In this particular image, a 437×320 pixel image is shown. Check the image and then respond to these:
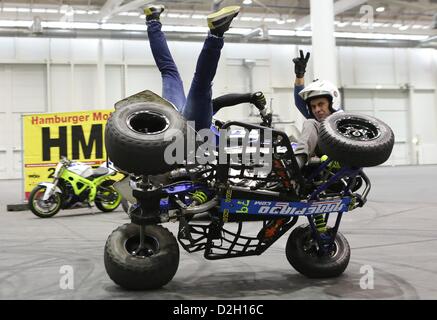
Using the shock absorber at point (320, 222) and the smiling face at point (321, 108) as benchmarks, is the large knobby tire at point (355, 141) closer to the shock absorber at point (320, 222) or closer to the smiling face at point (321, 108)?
the smiling face at point (321, 108)

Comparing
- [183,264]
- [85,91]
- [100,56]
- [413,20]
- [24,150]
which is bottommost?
[183,264]

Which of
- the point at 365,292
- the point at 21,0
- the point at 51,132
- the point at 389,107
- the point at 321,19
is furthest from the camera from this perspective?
the point at 389,107

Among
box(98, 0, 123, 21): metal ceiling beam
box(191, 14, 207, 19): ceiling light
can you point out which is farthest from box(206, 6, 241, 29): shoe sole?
box(191, 14, 207, 19): ceiling light

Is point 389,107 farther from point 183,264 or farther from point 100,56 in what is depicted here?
point 183,264

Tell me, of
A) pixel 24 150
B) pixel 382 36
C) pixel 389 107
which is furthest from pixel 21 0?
pixel 389 107

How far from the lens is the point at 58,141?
37.9ft

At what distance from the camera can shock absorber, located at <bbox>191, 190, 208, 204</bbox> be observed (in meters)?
3.63

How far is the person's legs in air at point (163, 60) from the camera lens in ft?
15.4

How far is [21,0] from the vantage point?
23828mm

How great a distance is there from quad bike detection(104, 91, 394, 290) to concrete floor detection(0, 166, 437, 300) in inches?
10.7

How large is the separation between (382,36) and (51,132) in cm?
2348

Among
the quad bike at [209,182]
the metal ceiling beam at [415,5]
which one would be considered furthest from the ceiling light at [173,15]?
the quad bike at [209,182]

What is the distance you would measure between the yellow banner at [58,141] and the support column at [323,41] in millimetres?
5627

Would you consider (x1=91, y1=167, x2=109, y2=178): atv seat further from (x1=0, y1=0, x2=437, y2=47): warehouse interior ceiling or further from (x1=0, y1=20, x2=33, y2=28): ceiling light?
(x1=0, y1=20, x2=33, y2=28): ceiling light
